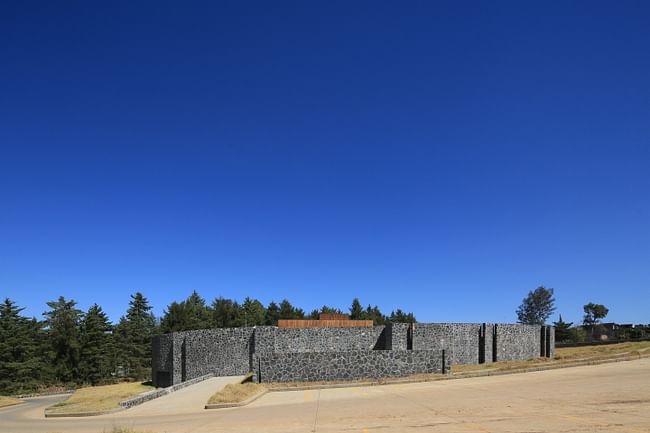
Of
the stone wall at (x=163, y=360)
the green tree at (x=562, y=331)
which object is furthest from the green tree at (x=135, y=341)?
the green tree at (x=562, y=331)

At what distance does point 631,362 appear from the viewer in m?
28.1

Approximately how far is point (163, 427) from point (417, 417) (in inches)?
283

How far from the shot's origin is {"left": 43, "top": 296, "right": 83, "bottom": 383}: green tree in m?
62.3

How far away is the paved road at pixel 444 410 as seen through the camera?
41.1 feet

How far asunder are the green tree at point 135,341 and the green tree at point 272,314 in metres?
18.8

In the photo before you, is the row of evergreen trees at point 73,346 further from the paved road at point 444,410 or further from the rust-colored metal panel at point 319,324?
the paved road at point 444,410

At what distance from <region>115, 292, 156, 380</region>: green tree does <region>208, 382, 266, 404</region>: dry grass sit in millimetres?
40631

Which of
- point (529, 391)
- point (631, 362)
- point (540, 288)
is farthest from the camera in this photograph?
point (540, 288)

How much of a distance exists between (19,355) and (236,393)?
153 ft

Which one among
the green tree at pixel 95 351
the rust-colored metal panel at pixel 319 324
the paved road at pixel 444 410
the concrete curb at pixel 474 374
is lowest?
the green tree at pixel 95 351

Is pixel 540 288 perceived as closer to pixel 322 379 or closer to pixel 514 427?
pixel 322 379

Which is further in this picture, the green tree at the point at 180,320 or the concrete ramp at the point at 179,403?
the green tree at the point at 180,320

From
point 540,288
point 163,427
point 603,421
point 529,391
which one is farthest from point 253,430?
point 540,288

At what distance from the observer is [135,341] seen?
6906 centimetres
